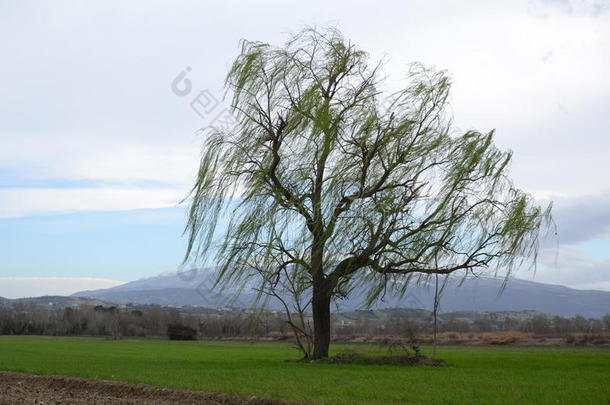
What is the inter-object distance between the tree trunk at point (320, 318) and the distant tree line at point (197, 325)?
121 feet

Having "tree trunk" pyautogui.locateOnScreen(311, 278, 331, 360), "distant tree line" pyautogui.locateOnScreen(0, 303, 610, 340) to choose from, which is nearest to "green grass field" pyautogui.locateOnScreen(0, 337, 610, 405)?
"tree trunk" pyautogui.locateOnScreen(311, 278, 331, 360)

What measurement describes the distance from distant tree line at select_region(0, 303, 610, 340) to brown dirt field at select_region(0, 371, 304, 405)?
4518 centimetres

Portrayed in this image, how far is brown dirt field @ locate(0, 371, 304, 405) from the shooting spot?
14414mm

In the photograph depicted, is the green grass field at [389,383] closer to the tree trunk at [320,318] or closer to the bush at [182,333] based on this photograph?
the tree trunk at [320,318]

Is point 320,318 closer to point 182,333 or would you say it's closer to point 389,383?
point 389,383

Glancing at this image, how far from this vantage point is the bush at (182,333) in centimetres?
7738

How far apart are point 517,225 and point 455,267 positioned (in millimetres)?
2655

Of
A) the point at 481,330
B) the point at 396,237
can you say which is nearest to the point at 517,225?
the point at 396,237

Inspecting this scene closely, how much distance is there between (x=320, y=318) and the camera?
26.2 metres

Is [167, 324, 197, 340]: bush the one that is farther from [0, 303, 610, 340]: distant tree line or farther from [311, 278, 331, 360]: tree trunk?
[311, 278, 331, 360]: tree trunk

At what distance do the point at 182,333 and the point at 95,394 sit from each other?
204 feet

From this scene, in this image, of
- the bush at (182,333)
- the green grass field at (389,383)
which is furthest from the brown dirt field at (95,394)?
the bush at (182,333)

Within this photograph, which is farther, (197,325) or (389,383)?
(197,325)

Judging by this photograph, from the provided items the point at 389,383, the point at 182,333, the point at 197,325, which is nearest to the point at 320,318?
the point at 389,383
